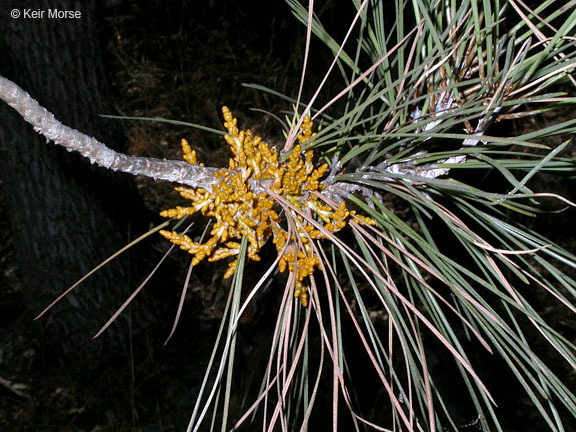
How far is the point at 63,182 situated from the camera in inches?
56.1

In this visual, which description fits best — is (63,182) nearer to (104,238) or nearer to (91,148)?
(104,238)

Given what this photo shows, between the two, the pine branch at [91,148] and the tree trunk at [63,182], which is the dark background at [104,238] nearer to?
the tree trunk at [63,182]

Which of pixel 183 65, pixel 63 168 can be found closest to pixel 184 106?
pixel 183 65

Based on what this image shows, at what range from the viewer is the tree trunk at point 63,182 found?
1297mm

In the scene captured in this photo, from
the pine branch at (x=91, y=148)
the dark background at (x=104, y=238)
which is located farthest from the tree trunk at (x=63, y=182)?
the pine branch at (x=91, y=148)

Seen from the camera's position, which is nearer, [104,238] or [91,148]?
[91,148]

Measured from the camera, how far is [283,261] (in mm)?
518

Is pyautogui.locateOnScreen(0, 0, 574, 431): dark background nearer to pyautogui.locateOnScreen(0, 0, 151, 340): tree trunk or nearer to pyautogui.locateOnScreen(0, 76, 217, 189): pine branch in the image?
pyautogui.locateOnScreen(0, 0, 151, 340): tree trunk

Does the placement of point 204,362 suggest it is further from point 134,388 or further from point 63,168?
point 63,168

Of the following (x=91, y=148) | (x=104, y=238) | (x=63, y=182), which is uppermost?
(x=91, y=148)

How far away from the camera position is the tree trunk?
130cm

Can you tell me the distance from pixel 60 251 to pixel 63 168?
0.77 ft

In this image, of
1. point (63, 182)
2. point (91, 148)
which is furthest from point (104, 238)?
point (91, 148)

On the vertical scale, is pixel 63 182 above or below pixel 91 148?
below
